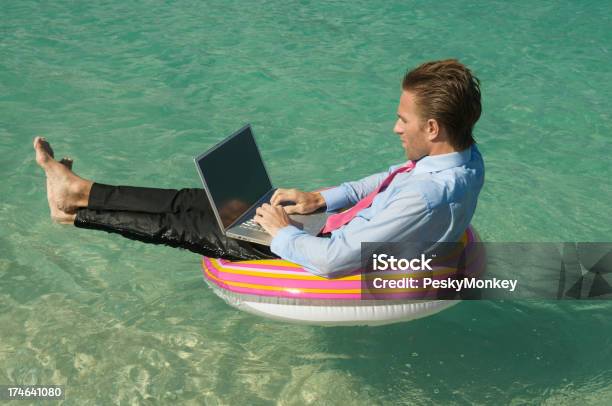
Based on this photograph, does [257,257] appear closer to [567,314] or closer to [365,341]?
[365,341]

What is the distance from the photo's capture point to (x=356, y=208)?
3693 millimetres

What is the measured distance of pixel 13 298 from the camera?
4.24 metres

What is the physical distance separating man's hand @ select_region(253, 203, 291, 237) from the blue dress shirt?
0.06 m

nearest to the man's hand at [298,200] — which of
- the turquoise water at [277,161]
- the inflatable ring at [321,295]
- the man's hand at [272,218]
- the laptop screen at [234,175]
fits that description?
the laptop screen at [234,175]

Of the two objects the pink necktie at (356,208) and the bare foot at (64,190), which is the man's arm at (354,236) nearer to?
the pink necktie at (356,208)

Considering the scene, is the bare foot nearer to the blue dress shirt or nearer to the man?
the man

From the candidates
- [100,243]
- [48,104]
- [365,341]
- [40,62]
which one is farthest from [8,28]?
[365,341]

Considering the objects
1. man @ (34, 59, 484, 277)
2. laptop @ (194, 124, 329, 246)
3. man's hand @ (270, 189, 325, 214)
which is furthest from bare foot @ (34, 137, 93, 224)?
man's hand @ (270, 189, 325, 214)

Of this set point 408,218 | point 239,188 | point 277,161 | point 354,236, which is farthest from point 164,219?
point 277,161

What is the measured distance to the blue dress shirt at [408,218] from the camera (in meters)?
3.16

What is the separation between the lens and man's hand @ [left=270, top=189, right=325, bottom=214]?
3.85m

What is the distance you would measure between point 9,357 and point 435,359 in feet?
7.16

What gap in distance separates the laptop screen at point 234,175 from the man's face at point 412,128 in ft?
2.83

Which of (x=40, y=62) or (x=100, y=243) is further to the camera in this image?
(x=40, y=62)
